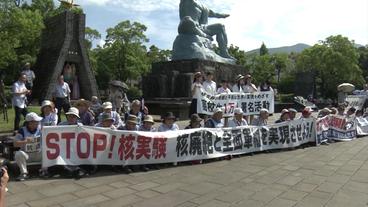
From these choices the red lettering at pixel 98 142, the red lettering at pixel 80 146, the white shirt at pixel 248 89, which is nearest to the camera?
the red lettering at pixel 80 146

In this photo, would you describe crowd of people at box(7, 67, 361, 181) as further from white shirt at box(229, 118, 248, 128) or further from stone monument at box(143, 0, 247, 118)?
stone monument at box(143, 0, 247, 118)

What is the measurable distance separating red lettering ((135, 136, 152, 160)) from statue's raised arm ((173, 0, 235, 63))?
1300 centimetres

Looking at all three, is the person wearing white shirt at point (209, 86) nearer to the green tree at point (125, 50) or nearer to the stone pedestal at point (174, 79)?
the stone pedestal at point (174, 79)

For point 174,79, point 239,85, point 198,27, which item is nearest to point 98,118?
point 239,85

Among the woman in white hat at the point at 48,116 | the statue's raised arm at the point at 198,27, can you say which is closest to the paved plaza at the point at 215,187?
the woman in white hat at the point at 48,116

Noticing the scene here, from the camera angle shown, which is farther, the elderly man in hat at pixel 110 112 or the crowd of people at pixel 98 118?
the elderly man in hat at pixel 110 112

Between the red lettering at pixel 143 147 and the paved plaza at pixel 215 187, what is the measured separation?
1.27 feet

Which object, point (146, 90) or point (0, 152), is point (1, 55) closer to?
point (146, 90)

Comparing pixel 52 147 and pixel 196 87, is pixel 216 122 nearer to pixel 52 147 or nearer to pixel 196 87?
pixel 196 87

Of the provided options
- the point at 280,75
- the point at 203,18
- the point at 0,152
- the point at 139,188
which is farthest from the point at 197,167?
the point at 280,75

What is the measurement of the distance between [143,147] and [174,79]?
10941 millimetres

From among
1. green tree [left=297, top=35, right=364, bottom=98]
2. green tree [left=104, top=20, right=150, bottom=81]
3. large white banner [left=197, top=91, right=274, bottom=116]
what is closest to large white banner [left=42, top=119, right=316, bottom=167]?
large white banner [left=197, top=91, right=274, bottom=116]

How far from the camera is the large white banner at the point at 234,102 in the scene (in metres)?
10.6

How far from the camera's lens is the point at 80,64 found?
77.2 ft
